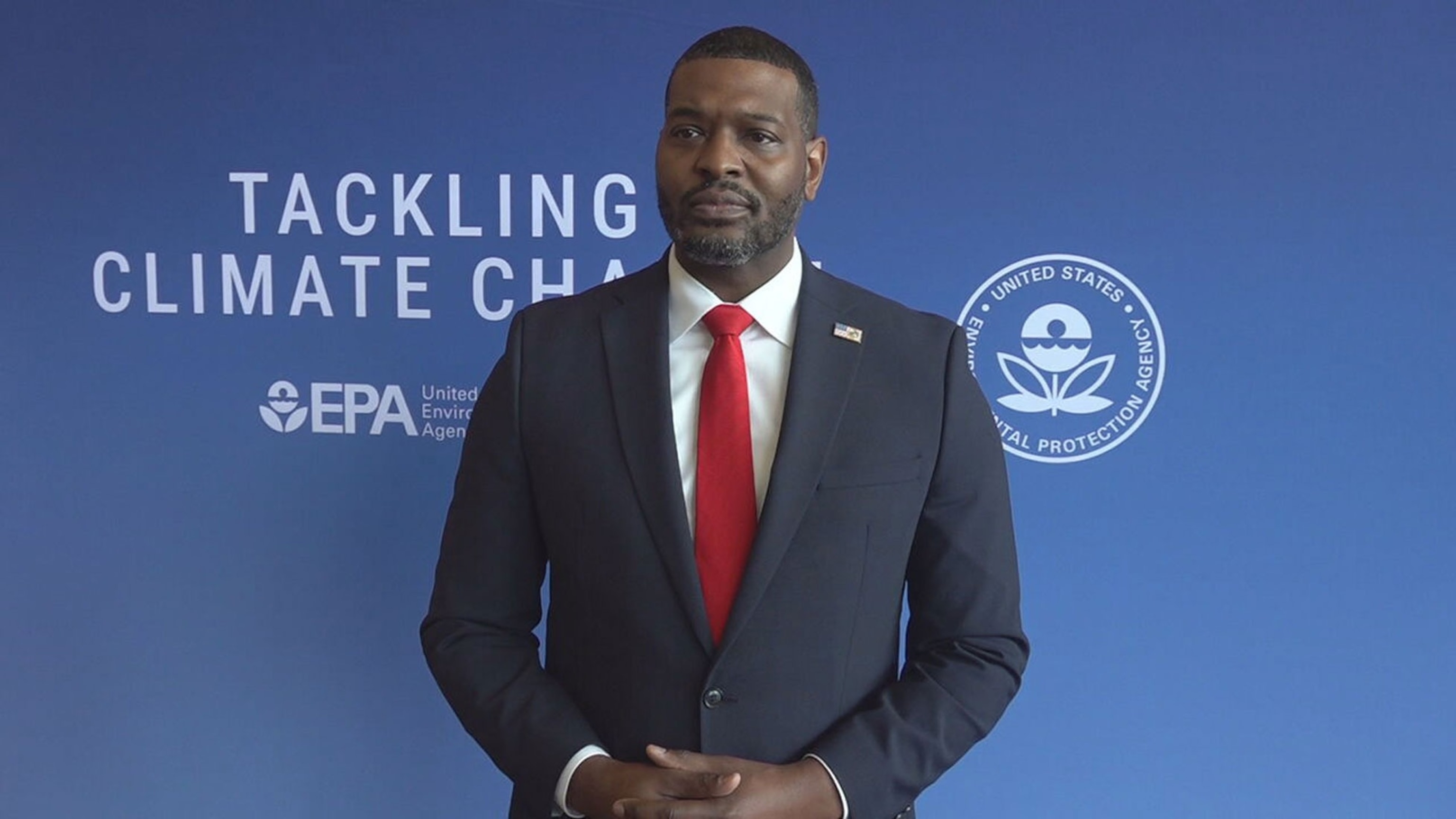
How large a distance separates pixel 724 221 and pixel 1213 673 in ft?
4.16

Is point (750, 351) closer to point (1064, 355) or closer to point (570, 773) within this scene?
point (570, 773)

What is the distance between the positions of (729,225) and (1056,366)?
91 centimetres

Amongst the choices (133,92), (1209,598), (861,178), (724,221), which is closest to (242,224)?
(133,92)

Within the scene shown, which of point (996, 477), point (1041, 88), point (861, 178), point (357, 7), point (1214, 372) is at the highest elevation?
point (357, 7)

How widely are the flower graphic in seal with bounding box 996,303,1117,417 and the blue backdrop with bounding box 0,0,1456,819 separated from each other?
0.06ft

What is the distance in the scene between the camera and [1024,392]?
2006mm

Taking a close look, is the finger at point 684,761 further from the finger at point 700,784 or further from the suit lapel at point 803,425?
the suit lapel at point 803,425

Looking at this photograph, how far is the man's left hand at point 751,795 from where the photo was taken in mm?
1180

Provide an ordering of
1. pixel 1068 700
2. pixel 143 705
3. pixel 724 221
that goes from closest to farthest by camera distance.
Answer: pixel 724 221 < pixel 1068 700 < pixel 143 705

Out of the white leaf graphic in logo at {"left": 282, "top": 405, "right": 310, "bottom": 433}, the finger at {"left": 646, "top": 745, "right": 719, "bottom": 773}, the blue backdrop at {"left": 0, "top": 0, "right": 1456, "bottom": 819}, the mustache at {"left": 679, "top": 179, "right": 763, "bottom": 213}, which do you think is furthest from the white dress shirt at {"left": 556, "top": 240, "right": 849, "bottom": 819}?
the white leaf graphic in logo at {"left": 282, "top": 405, "right": 310, "bottom": 433}

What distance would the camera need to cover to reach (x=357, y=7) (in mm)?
2059

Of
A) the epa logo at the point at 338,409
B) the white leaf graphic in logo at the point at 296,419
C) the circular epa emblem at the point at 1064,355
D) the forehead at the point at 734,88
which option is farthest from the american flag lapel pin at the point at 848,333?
the white leaf graphic in logo at the point at 296,419

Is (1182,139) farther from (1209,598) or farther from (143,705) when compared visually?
(143,705)

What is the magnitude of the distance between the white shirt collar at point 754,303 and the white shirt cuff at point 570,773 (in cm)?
43
